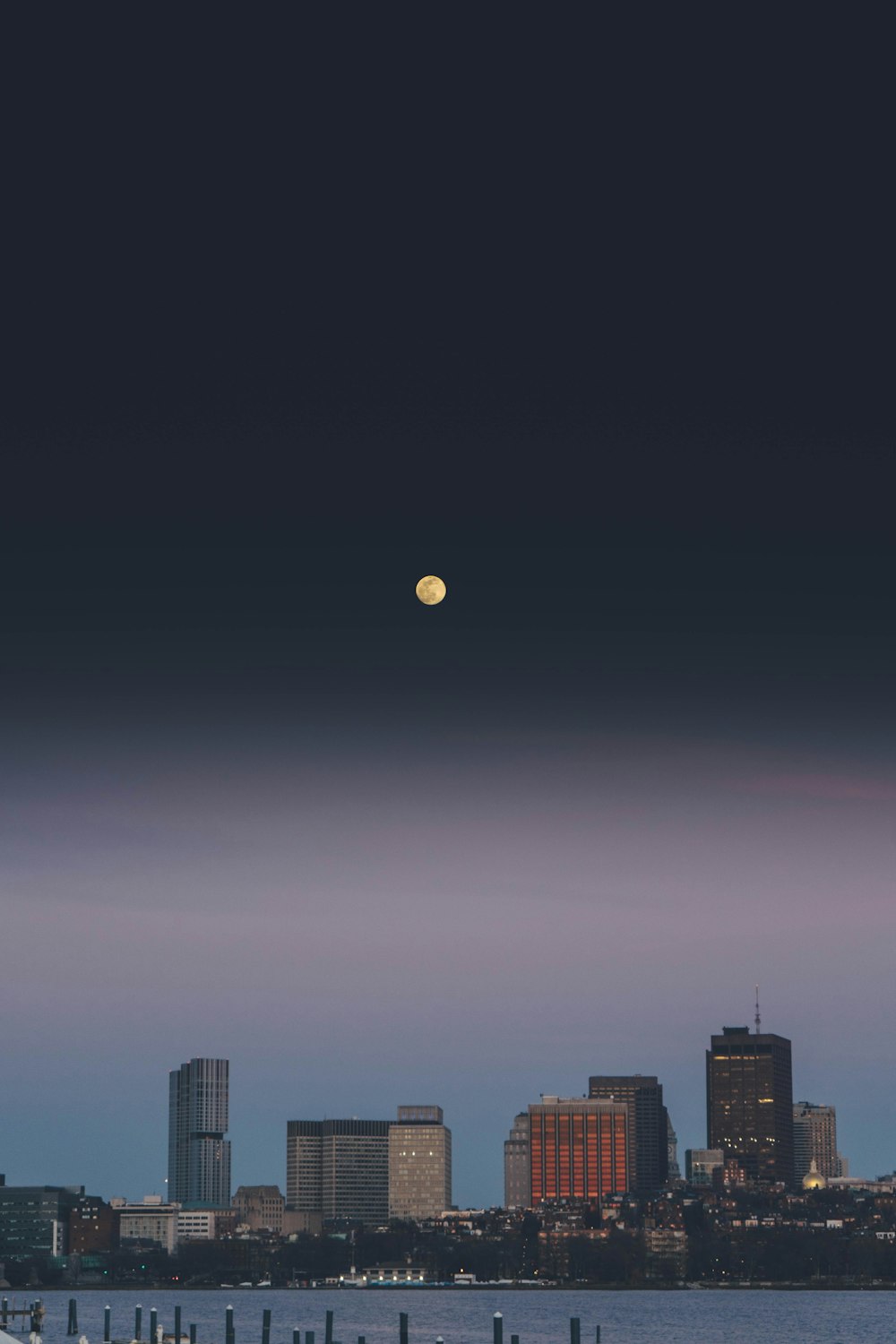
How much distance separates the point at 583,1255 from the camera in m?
190

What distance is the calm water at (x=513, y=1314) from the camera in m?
103

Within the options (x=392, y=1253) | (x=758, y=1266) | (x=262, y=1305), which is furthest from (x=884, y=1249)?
(x=262, y=1305)

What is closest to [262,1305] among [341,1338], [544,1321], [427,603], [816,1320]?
[544,1321]

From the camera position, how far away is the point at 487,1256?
192 metres

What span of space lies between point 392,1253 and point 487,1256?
1242 cm

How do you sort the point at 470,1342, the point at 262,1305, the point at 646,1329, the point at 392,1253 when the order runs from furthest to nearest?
the point at 392,1253
the point at 262,1305
the point at 646,1329
the point at 470,1342

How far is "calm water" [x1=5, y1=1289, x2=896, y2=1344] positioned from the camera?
103m

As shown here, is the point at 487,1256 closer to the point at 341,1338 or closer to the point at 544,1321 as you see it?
the point at 544,1321

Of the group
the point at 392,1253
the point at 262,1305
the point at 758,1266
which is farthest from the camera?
the point at 392,1253

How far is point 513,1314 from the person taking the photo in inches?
5162

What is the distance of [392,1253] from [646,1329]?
302ft

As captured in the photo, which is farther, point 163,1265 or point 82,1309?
point 163,1265

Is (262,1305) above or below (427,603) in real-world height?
below

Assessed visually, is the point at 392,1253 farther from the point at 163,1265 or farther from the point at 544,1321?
the point at 544,1321
